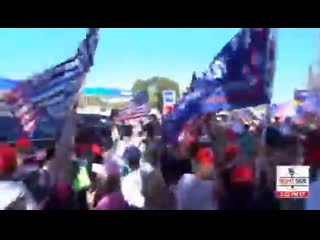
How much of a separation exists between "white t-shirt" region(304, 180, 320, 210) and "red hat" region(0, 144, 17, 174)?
2.40 m

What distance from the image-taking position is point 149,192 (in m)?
4.86

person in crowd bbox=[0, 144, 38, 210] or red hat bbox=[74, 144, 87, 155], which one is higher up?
red hat bbox=[74, 144, 87, 155]

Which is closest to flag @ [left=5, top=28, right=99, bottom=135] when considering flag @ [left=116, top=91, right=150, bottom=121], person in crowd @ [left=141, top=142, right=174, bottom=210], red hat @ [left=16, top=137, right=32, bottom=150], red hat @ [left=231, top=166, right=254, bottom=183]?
red hat @ [left=16, top=137, right=32, bottom=150]

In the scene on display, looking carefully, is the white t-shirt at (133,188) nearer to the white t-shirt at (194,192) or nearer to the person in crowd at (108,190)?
the person in crowd at (108,190)

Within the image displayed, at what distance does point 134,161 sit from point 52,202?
74 cm

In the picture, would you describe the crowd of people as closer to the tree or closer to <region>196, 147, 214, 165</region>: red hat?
<region>196, 147, 214, 165</region>: red hat

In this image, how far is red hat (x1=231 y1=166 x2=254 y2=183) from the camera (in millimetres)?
4910

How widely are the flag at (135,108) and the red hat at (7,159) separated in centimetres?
88

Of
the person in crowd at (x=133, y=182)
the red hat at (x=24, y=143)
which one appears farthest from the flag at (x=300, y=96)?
the red hat at (x=24, y=143)

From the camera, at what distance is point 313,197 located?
4926mm

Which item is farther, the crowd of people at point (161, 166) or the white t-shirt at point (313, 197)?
the white t-shirt at point (313, 197)

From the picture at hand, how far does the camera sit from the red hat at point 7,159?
4.80 m

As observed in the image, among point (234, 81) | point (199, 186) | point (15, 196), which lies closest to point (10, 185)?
point (15, 196)

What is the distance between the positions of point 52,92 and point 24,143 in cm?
47
